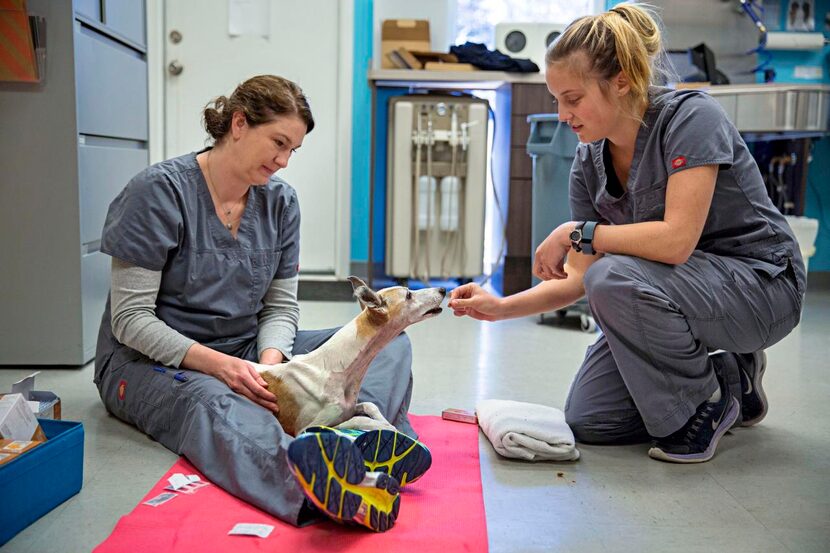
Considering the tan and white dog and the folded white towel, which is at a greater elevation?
the tan and white dog

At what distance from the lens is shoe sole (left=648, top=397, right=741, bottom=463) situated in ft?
6.15

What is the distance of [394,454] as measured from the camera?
151 cm

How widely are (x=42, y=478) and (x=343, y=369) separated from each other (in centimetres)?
59

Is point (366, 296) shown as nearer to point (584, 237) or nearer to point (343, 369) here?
point (343, 369)

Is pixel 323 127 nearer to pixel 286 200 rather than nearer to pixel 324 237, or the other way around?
pixel 324 237

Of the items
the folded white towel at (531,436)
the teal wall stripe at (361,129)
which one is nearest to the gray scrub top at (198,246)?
the folded white towel at (531,436)

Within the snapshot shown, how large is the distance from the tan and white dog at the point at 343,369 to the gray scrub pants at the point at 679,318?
0.40 m

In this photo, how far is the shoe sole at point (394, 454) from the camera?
1.47m

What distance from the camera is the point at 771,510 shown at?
1621 millimetres

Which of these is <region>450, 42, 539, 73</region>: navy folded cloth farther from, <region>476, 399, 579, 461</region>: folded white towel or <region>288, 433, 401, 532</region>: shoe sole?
<region>288, 433, 401, 532</region>: shoe sole

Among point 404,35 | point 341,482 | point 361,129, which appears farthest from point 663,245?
point 361,129

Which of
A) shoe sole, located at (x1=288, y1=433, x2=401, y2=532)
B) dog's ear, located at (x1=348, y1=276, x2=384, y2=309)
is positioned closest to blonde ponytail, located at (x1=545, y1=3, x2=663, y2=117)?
dog's ear, located at (x1=348, y1=276, x2=384, y2=309)

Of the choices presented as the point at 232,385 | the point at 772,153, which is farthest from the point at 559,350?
the point at 772,153

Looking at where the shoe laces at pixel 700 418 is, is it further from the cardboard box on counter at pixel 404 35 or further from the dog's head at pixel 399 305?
the cardboard box on counter at pixel 404 35
